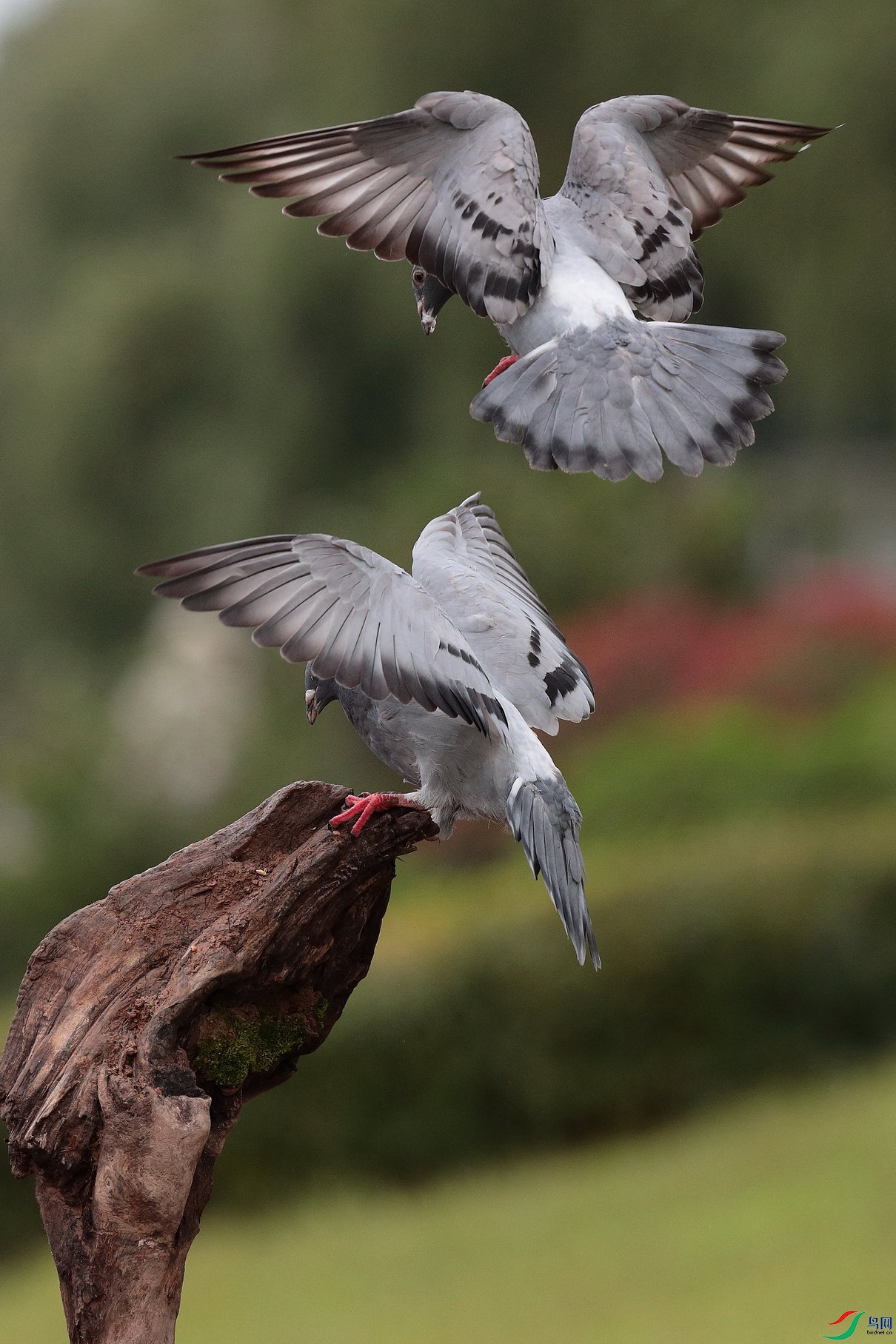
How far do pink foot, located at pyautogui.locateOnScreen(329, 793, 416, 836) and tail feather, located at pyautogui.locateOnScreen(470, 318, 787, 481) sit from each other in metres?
0.76

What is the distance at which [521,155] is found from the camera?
312 cm

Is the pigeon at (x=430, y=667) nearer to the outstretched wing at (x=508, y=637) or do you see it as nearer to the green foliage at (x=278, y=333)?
the outstretched wing at (x=508, y=637)

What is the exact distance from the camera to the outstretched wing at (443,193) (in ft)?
10.1

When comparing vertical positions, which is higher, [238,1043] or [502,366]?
[502,366]

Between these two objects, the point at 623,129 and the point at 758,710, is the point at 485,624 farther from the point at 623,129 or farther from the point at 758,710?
the point at 758,710

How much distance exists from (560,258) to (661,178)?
0.42m

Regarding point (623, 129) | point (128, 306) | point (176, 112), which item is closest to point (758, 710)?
point (623, 129)

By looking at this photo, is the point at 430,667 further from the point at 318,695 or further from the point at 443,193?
the point at 443,193

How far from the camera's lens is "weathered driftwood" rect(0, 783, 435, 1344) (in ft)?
9.30

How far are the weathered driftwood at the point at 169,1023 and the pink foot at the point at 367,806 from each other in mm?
29

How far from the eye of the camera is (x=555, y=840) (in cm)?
280

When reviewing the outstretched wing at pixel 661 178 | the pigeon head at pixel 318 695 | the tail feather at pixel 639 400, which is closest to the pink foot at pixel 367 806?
the pigeon head at pixel 318 695

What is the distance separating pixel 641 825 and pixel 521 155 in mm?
4652

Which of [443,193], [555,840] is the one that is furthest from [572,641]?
[555,840]
